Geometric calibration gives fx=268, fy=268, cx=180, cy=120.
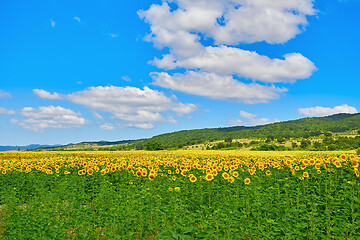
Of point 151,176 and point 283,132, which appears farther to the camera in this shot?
point 283,132

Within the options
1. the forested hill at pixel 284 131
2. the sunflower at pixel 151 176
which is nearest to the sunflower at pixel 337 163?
the sunflower at pixel 151 176

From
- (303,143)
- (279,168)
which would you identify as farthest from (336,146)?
(279,168)

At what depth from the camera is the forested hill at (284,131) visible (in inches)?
5776

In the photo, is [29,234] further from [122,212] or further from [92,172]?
[92,172]

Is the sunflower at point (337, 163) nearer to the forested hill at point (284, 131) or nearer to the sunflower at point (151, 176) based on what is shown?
the sunflower at point (151, 176)

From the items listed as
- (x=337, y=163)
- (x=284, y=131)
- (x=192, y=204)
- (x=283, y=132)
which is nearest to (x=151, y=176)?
(x=192, y=204)

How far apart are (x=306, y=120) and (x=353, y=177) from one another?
641 ft

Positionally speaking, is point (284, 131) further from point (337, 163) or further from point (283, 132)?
point (337, 163)

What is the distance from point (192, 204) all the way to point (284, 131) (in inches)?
6382

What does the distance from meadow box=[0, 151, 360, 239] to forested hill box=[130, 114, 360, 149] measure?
120276 millimetres

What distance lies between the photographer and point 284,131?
15962cm

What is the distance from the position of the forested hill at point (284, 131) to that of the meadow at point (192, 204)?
12028 cm

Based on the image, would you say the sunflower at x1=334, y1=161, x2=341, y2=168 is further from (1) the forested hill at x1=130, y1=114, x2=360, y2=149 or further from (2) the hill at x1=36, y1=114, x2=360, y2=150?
(1) the forested hill at x1=130, y1=114, x2=360, y2=149

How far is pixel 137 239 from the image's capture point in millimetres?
7023
